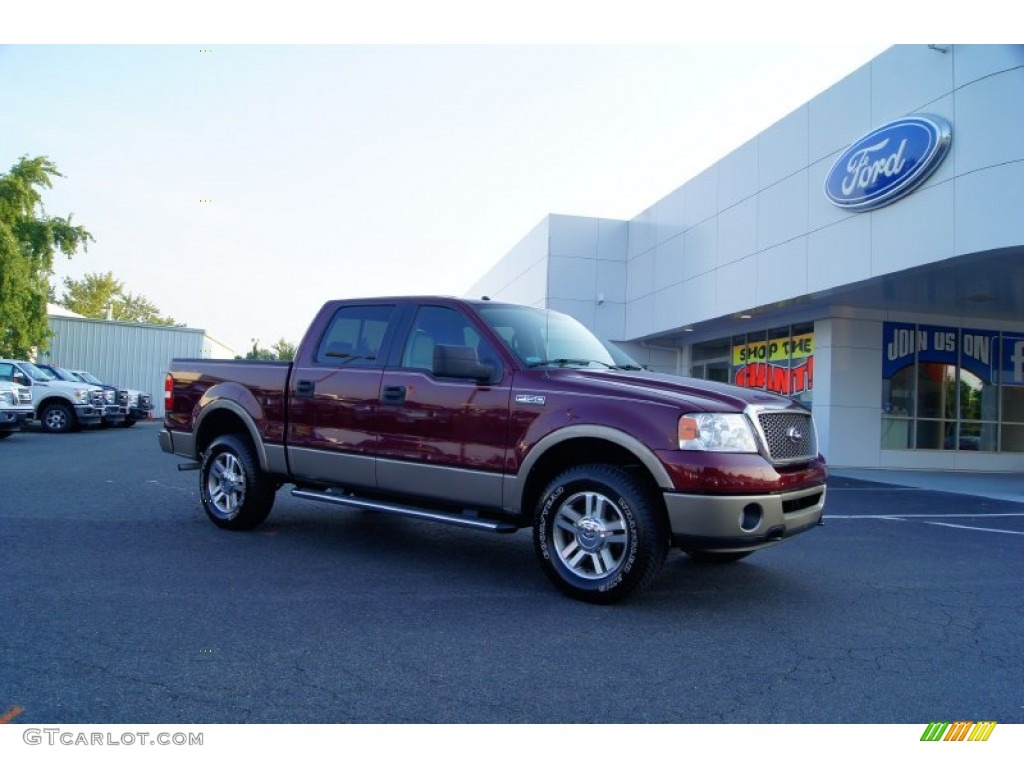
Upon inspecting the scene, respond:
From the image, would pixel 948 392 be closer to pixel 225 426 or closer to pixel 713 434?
pixel 713 434

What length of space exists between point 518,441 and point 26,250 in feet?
99.5

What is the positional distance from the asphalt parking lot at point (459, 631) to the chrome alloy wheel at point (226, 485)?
26cm

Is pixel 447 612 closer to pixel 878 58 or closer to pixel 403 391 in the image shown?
pixel 403 391

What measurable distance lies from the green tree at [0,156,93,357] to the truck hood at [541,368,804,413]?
2675 cm

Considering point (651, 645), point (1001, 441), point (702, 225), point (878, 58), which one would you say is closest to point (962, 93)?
point (878, 58)

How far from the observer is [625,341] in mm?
25109

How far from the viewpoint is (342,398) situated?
19.8 feet

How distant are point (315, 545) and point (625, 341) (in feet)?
64.3

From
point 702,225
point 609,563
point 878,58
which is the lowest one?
point 609,563

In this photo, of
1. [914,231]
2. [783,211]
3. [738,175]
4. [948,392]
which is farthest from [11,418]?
[948,392]

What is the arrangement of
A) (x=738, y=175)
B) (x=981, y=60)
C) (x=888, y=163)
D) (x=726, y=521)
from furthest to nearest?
1. (x=738, y=175)
2. (x=888, y=163)
3. (x=981, y=60)
4. (x=726, y=521)

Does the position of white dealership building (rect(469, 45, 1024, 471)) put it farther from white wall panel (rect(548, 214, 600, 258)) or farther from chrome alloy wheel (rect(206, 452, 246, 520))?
chrome alloy wheel (rect(206, 452, 246, 520))

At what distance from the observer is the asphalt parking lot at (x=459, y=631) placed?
10.7 ft
